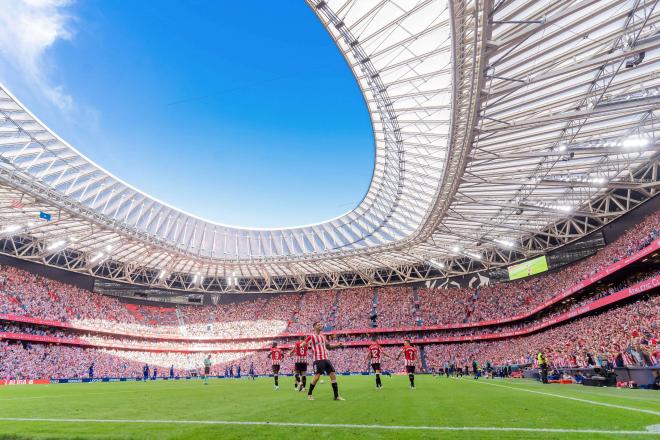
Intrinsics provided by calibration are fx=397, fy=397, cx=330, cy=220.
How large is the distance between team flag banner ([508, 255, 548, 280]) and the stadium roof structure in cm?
126

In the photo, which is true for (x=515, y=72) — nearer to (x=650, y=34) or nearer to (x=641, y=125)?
(x=650, y=34)

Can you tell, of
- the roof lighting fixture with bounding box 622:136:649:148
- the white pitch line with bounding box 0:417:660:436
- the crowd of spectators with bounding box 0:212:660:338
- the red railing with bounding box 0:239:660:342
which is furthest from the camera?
the crowd of spectators with bounding box 0:212:660:338

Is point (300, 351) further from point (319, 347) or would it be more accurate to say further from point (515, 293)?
point (515, 293)

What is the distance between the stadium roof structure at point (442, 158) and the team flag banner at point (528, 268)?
4.15 ft

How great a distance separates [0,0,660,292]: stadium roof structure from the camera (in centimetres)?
1712

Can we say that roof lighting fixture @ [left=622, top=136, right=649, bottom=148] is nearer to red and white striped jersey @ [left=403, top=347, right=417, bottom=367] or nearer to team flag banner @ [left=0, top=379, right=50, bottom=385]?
red and white striped jersey @ [left=403, top=347, right=417, bottom=367]

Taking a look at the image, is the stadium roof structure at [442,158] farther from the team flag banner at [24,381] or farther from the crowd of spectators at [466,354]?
the team flag banner at [24,381]

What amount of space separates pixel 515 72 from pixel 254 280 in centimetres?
5037

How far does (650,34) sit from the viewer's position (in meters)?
16.0

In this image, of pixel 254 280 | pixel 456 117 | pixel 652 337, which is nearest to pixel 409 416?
pixel 456 117

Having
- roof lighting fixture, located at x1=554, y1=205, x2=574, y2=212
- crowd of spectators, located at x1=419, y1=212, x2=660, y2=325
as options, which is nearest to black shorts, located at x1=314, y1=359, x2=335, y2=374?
roof lighting fixture, located at x1=554, y1=205, x2=574, y2=212

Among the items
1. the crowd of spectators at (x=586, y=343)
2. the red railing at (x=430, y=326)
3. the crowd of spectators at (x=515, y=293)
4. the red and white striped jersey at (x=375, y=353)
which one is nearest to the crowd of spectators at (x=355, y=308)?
the red railing at (x=430, y=326)

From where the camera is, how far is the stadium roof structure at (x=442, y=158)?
17.1 meters

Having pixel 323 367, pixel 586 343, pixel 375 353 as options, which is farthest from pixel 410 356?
pixel 586 343
